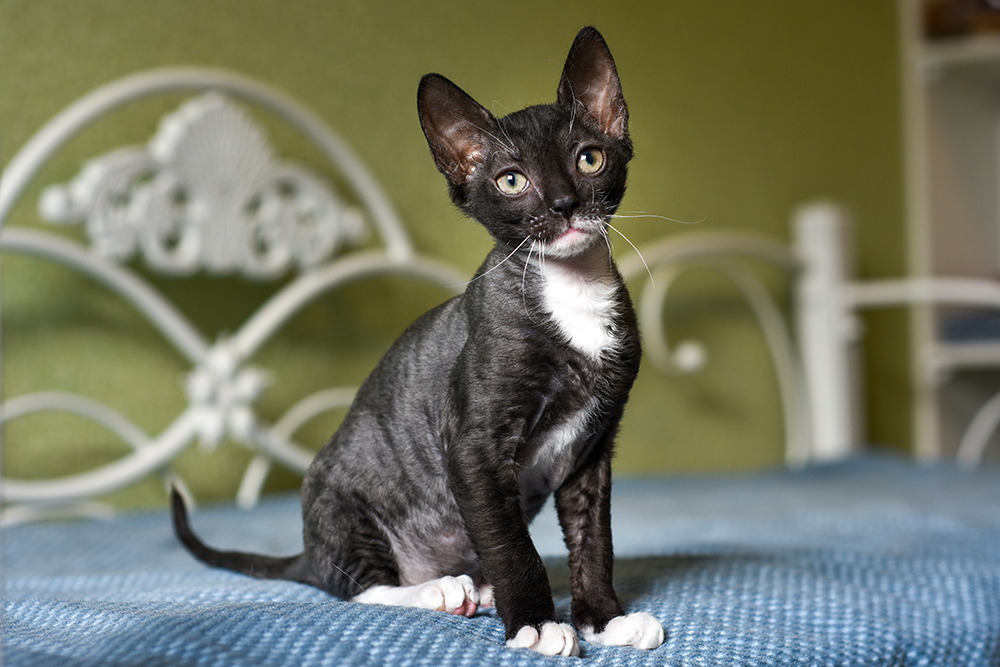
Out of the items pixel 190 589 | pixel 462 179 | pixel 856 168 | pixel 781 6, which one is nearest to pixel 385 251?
pixel 190 589

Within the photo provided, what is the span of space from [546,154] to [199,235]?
96 cm

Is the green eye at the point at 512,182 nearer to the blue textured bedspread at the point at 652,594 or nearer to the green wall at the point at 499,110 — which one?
the green wall at the point at 499,110

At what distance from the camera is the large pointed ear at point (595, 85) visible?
0.53 metres

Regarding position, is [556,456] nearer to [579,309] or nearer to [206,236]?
[579,309]

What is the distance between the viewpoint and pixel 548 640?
0.52 meters

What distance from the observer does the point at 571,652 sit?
53 centimetres

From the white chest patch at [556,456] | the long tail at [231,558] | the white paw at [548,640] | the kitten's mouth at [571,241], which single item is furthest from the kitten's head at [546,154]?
the long tail at [231,558]

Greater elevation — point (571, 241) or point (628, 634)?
point (571, 241)

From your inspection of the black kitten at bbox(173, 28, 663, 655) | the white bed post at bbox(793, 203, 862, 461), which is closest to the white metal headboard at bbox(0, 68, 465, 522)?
the black kitten at bbox(173, 28, 663, 655)

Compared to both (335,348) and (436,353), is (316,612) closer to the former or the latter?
(436,353)

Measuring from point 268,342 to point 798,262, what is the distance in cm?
123

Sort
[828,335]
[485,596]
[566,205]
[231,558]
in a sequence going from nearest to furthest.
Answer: [566,205]
[485,596]
[231,558]
[828,335]

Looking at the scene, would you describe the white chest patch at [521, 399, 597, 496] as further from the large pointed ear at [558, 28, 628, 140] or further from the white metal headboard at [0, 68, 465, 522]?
the white metal headboard at [0, 68, 465, 522]

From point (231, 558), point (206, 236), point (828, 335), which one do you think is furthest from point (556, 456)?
point (828, 335)
